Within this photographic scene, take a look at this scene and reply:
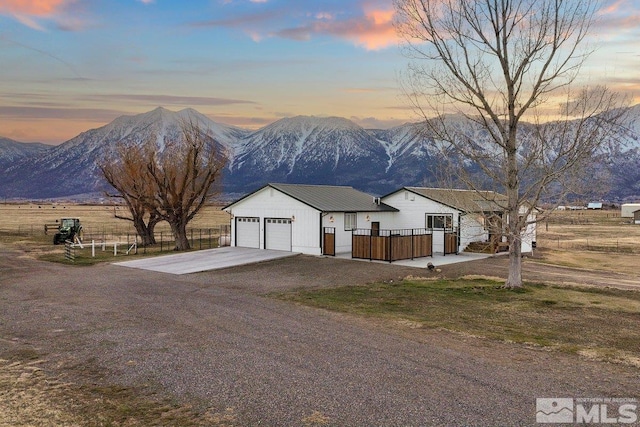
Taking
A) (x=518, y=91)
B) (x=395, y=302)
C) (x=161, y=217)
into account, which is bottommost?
(x=395, y=302)

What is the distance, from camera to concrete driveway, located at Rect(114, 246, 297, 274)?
2738 centimetres

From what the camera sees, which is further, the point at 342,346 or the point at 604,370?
the point at 342,346

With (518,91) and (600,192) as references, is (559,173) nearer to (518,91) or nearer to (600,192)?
(600,192)

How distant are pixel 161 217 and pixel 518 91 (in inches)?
1230

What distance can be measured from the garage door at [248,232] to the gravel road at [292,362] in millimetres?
18269

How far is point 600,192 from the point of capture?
18.5m

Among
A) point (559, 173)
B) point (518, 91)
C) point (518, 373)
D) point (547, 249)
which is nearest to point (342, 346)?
point (518, 373)

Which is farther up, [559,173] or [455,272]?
[559,173]

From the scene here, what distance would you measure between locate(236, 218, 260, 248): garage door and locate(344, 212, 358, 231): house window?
6642 millimetres

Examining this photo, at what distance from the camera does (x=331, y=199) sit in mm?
35031

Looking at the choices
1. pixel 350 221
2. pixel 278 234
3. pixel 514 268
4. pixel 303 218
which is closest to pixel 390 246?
pixel 350 221

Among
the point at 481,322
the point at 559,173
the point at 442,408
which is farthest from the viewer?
A: the point at 559,173

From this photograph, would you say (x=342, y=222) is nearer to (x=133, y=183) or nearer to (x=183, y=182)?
(x=183, y=182)

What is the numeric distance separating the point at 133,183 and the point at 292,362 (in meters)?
36.1
